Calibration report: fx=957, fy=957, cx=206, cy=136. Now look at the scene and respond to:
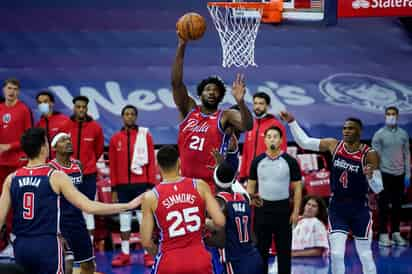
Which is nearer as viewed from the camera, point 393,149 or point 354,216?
point 354,216

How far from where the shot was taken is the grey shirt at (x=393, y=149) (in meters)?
13.8

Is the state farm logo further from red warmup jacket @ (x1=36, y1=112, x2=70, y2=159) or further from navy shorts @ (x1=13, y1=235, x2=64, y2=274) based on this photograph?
navy shorts @ (x1=13, y1=235, x2=64, y2=274)

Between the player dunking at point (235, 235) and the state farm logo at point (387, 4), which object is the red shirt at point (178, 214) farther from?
the state farm logo at point (387, 4)

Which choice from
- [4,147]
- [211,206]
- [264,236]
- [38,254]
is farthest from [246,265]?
[4,147]

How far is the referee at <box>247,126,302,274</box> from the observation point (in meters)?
10.4

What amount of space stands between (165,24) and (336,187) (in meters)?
5.15

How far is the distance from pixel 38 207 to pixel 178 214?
111 centimetres

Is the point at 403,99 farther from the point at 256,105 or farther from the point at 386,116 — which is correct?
the point at 256,105

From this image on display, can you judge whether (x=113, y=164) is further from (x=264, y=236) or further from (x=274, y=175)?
(x=264, y=236)

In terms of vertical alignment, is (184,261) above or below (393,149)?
below

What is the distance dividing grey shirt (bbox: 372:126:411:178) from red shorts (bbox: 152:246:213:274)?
7.18 meters

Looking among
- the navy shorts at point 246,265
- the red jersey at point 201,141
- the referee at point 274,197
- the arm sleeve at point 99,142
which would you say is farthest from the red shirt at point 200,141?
the arm sleeve at point 99,142

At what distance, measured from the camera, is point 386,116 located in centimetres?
1379

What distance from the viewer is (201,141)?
29.7 ft
